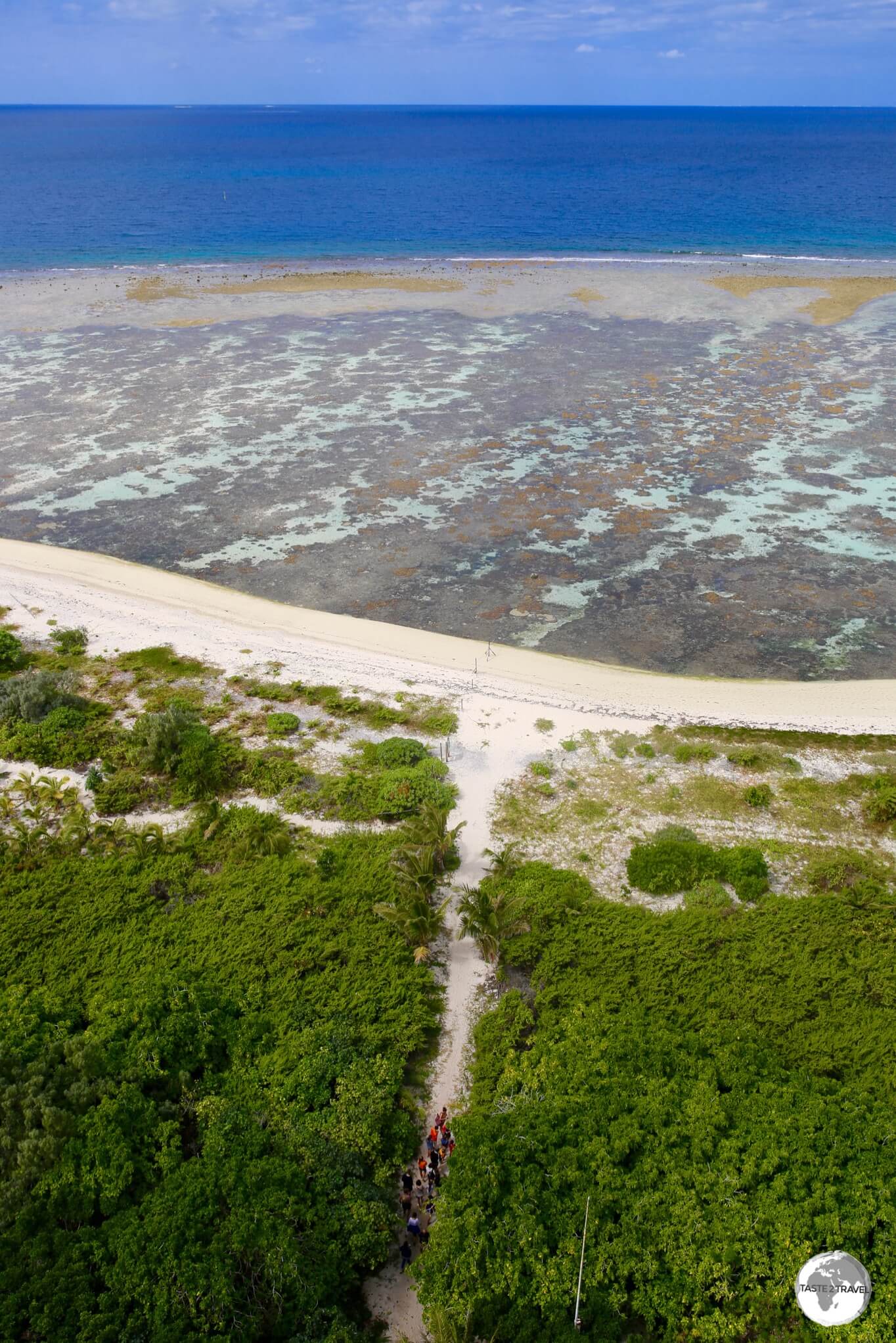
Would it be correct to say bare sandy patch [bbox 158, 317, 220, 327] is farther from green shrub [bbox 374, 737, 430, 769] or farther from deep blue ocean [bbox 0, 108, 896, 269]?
green shrub [bbox 374, 737, 430, 769]

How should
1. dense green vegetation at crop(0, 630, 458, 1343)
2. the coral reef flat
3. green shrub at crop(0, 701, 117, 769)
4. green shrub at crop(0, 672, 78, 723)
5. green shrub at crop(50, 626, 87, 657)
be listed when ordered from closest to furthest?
dense green vegetation at crop(0, 630, 458, 1343), green shrub at crop(0, 701, 117, 769), green shrub at crop(0, 672, 78, 723), green shrub at crop(50, 626, 87, 657), the coral reef flat

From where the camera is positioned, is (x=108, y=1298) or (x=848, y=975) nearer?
(x=108, y=1298)

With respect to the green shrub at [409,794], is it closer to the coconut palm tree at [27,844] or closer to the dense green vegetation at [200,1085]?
the dense green vegetation at [200,1085]

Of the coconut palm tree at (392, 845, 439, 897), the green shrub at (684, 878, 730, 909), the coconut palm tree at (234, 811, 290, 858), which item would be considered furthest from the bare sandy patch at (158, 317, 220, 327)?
the green shrub at (684, 878, 730, 909)

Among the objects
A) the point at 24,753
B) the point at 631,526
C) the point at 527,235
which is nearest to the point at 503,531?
the point at 631,526

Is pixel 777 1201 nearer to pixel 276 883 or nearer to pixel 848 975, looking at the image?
pixel 848 975
